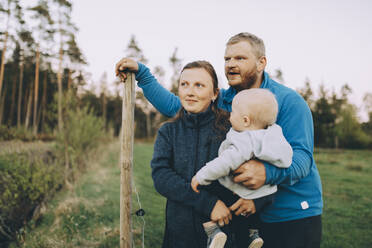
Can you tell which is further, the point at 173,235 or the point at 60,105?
the point at 60,105

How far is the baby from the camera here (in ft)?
6.07

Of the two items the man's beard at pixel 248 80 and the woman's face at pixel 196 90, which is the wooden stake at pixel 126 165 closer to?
the woman's face at pixel 196 90

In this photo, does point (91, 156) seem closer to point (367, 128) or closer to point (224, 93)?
point (224, 93)

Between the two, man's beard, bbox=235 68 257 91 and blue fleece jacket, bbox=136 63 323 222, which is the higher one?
man's beard, bbox=235 68 257 91

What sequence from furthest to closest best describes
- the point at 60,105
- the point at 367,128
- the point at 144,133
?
1. the point at 144,133
2. the point at 367,128
3. the point at 60,105

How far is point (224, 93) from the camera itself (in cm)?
270

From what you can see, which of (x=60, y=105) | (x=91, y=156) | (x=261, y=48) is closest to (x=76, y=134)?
(x=60, y=105)

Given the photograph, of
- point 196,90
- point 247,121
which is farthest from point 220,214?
point 196,90

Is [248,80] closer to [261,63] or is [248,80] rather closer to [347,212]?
[261,63]

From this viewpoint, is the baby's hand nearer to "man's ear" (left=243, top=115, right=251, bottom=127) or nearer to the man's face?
"man's ear" (left=243, top=115, right=251, bottom=127)

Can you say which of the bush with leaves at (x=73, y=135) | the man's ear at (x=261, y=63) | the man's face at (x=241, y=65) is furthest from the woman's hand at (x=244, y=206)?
the bush with leaves at (x=73, y=135)

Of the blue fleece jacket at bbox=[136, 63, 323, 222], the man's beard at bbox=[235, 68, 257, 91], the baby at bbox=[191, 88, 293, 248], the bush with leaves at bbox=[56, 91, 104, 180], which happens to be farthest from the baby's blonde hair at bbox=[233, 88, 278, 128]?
the bush with leaves at bbox=[56, 91, 104, 180]

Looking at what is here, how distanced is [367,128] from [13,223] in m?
47.8

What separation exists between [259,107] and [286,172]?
519mm
